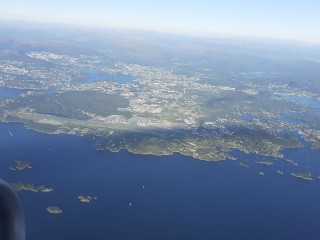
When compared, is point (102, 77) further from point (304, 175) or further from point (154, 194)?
point (154, 194)

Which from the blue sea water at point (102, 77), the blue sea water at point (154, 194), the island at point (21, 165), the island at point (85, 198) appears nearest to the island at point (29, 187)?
the blue sea water at point (154, 194)

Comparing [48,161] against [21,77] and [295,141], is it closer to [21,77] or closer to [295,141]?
[295,141]

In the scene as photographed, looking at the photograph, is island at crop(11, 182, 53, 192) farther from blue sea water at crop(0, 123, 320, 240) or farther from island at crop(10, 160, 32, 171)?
island at crop(10, 160, 32, 171)

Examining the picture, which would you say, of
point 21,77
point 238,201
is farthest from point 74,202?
point 21,77

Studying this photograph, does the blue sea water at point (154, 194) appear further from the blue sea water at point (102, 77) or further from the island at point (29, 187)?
the blue sea water at point (102, 77)

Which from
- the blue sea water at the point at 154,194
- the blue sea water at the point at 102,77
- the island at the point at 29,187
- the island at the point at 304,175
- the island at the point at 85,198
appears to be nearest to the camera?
the blue sea water at the point at 154,194

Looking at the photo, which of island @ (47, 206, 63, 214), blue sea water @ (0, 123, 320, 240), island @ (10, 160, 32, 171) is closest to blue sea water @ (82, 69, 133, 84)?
blue sea water @ (0, 123, 320, 240)
